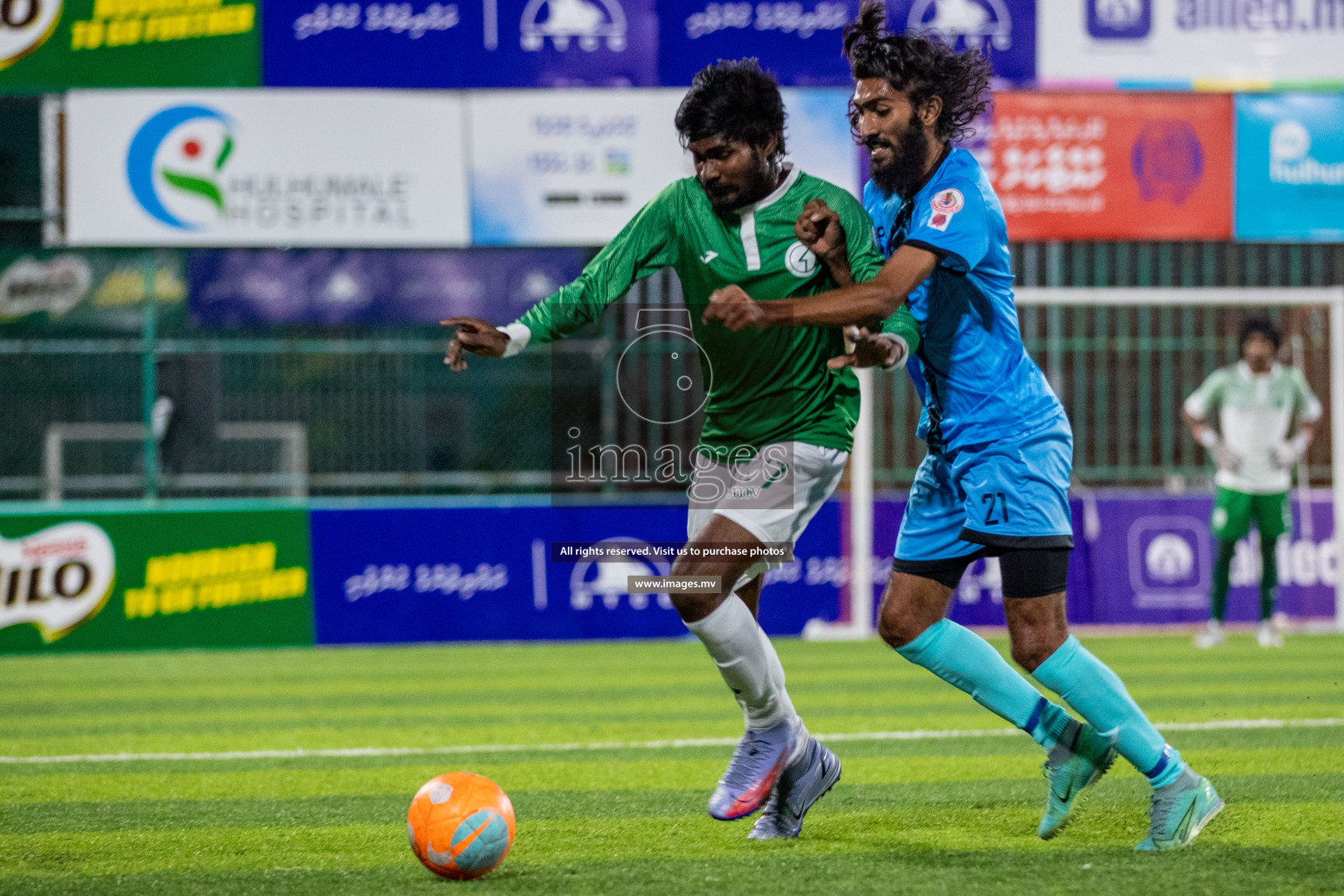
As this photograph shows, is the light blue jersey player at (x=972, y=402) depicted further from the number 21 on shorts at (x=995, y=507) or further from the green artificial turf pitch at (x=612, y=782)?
the green artificial turf pitch at (x=612, y=782)

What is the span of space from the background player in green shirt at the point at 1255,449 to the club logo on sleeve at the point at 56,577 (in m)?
7.68

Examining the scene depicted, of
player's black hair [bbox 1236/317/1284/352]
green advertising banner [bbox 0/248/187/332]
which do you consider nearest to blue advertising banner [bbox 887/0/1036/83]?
player's black hair [bbox 1236/317/1284/352]

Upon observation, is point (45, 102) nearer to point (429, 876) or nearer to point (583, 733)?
point (583, 733)

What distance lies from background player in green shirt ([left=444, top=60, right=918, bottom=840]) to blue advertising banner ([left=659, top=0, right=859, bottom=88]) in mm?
8115

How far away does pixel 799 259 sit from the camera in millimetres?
4426

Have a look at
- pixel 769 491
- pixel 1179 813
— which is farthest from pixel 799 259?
pixel 1179 813

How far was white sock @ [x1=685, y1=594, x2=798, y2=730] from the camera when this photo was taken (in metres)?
4.38

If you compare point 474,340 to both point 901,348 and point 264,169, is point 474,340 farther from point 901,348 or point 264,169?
point 264,169

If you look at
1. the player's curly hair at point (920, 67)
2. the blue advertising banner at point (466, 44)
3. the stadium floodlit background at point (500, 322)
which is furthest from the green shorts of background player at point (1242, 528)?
the player's curly hair at point (920, 67)

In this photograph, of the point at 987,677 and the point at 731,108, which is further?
the point at 987,677

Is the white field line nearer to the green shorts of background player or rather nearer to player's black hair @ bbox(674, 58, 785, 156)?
player's black hair @ bbox(674, 58, 785, 156)

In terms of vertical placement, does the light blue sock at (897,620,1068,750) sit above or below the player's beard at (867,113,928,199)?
below

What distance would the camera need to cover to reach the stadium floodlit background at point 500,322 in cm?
1141

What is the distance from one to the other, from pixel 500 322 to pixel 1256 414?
6.69 meters
